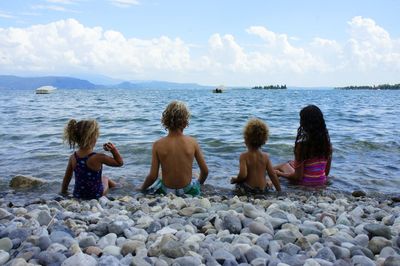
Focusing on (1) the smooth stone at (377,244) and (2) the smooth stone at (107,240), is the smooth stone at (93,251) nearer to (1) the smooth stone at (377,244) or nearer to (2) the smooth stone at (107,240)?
(2) the smooth stone at (107,240)

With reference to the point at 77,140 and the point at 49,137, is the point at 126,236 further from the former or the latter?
the point at 49,137

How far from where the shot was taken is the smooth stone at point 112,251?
10.9 ft

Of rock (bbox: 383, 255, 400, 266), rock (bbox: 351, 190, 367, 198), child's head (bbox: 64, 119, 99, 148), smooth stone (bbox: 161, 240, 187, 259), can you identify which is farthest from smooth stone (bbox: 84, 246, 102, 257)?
rock (bbox: 351, 190, 367, 198)

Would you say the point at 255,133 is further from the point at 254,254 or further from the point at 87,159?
the point at 254,254

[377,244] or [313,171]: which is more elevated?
[377,244]

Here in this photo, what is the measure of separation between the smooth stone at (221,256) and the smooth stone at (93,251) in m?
0.89

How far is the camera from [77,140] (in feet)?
20.7

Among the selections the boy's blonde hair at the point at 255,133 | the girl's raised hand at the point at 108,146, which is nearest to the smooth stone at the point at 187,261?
the girl's raised hand at the point at 108,146

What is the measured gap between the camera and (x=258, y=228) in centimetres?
392

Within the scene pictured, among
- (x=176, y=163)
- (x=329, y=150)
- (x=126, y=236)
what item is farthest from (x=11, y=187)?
(x=329, y=150)

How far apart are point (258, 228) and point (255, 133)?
2.88 m

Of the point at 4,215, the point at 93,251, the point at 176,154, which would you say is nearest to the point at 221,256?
the point at 93,251

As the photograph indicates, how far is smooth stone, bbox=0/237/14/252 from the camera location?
11.0ft

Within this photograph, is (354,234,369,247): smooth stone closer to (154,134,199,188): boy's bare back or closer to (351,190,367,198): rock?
(154,134,199,188): boy's bare back
